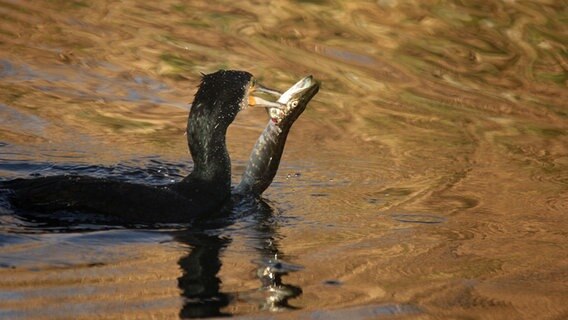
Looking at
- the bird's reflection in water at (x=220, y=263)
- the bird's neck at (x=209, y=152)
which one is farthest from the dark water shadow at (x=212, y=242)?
the bird's neck at (x=209, y=152)

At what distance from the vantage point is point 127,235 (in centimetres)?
807

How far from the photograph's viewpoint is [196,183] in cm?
908

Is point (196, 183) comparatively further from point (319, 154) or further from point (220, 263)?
point (319, 154)

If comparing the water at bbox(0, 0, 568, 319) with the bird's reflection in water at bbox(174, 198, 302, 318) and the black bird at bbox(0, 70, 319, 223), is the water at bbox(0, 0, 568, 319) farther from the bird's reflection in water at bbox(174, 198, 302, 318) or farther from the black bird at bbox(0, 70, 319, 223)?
the black bird at bbox(0, 70, 319, 223)

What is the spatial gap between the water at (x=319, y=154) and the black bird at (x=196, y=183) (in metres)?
0.15

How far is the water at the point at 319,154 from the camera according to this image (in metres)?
7.12

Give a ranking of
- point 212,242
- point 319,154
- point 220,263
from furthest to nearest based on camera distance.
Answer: point 319,154 < point 212,242 < point 220,263

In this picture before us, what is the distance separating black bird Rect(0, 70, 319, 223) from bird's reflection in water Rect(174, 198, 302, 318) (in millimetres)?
189

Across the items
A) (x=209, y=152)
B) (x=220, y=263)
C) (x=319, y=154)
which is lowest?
(x=319, y=154)

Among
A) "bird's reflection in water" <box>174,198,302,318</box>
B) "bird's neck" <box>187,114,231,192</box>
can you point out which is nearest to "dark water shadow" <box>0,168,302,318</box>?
"bird's reflection in water" <box>174,198,302,318</box>

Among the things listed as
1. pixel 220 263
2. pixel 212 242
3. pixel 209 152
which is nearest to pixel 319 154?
pixel 209 152

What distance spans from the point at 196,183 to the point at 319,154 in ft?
5.49

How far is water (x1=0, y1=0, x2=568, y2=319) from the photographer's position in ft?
23.4

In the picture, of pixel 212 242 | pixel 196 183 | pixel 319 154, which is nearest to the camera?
pixel 212 242
